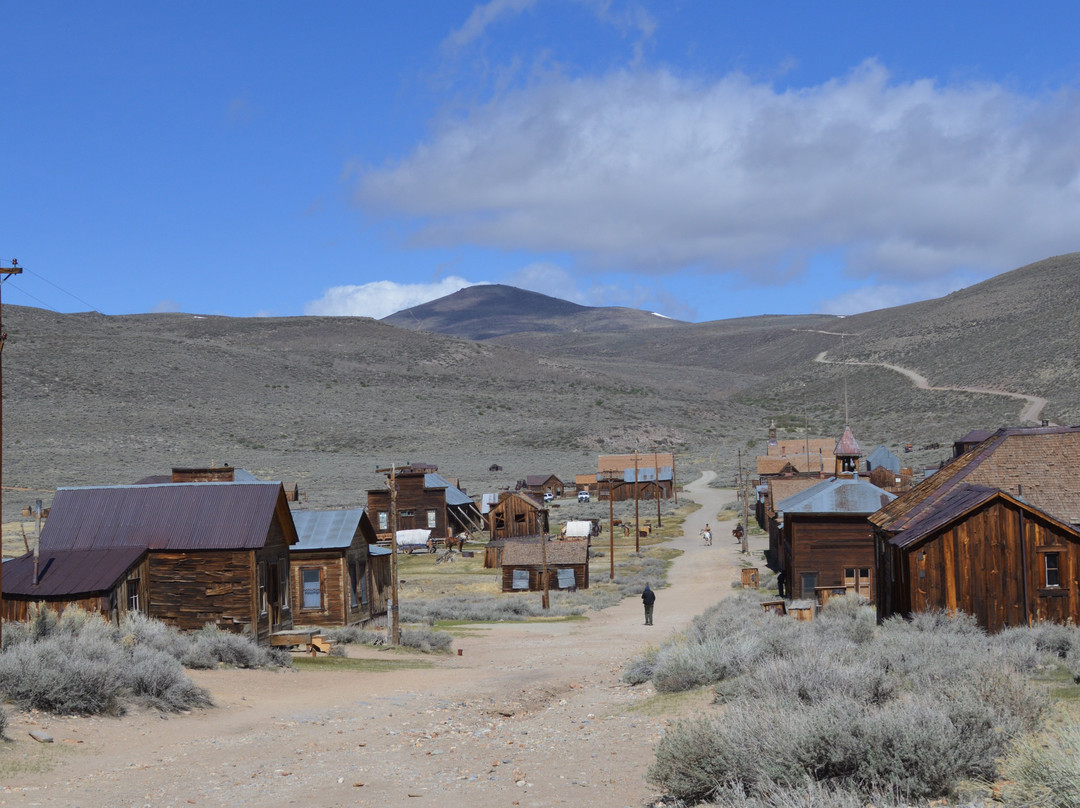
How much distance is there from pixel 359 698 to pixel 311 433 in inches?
3652

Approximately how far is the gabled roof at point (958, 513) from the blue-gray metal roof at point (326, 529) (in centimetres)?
1436

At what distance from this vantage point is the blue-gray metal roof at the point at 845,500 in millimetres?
34281

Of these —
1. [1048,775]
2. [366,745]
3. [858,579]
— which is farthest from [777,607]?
[1048,775]

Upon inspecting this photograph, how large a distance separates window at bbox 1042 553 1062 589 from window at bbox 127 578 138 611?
A: 18040mm

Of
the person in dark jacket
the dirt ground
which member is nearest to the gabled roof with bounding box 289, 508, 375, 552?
the dirt ground

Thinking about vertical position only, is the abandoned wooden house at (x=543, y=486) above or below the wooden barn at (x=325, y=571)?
above

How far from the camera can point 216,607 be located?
77.9 ft

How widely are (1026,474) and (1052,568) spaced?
14.0 ft

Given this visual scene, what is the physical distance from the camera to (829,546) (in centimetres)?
3447

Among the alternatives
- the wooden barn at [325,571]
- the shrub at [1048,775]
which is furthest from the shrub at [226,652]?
the shrub at [1048,775]

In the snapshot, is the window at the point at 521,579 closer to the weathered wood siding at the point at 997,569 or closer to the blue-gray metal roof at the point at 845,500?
the blue-gray metal roof at the point at 845,500

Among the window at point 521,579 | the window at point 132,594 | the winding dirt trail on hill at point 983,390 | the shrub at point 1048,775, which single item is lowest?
the window at point 521,579

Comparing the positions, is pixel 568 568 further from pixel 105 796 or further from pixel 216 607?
pixel 105 796

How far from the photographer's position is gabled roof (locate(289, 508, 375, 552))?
95.4 ft
